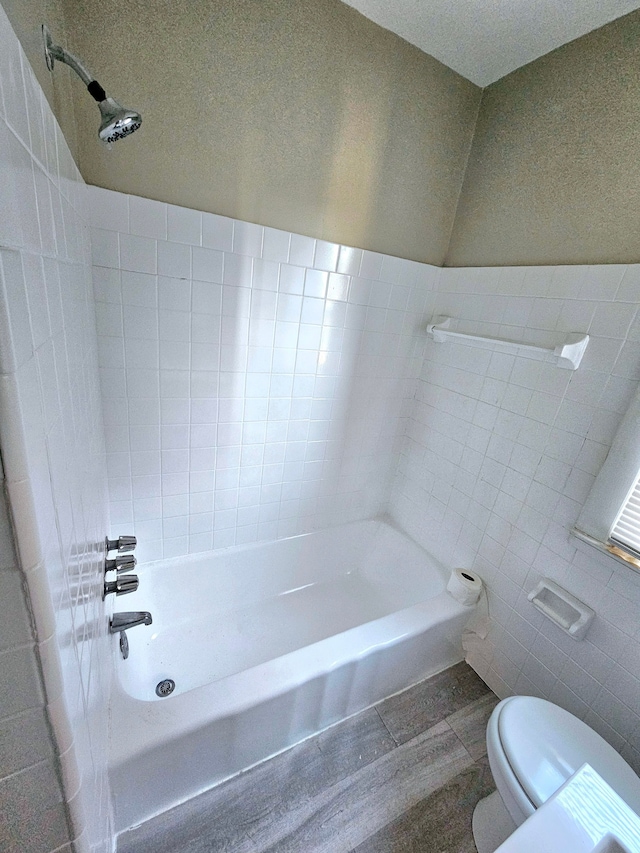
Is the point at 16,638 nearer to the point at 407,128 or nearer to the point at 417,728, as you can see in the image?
the point at 417,728

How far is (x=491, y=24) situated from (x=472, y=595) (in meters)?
2.03

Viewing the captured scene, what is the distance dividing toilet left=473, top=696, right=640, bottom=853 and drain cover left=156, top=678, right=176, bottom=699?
1.10 m

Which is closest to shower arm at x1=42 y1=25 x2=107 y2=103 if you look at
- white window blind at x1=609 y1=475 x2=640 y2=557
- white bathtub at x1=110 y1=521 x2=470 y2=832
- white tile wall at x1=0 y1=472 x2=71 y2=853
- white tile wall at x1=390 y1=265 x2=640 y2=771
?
white tile wall at x1=0 y1=472 x2=71 y2=853

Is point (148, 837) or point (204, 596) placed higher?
point (204, 596)

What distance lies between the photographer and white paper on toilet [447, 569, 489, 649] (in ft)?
4.70

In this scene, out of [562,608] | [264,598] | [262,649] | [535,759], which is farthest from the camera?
[264,598]

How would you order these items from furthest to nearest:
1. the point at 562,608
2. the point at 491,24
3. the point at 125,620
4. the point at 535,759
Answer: the point at 562,608
the point at 491,24
the point at 125,620
the point at 535,759

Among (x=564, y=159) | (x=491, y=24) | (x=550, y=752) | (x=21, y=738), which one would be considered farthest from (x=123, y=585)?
(x=491, y=24)

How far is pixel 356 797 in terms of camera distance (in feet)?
3.62

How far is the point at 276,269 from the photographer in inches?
50.3

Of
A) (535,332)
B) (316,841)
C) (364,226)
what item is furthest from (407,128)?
(316,841)

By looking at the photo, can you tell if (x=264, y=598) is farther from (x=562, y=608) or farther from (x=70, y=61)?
(x=70, y=61)

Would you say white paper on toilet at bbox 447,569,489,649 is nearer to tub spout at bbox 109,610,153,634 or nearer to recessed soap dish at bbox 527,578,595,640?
recessed soap dish at bbox 527,578,595,640

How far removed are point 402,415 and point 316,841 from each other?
157 centimetres
